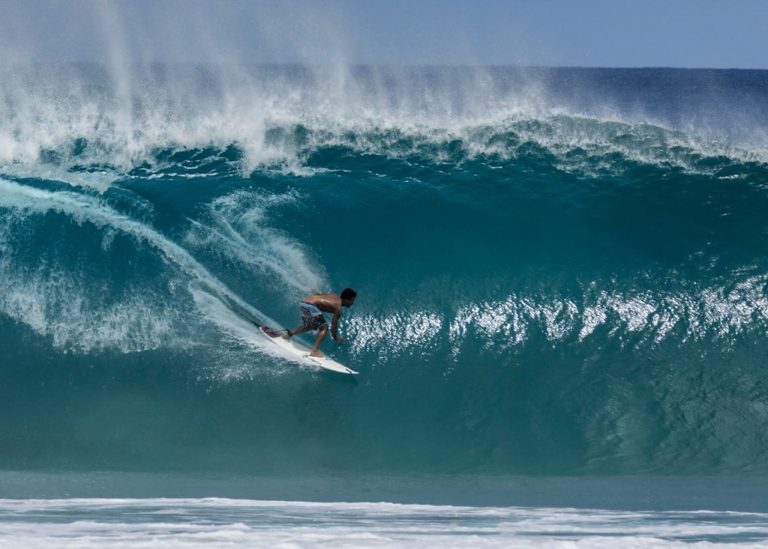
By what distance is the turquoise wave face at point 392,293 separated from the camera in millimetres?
9750

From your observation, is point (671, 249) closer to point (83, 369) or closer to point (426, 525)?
point (426, 525)

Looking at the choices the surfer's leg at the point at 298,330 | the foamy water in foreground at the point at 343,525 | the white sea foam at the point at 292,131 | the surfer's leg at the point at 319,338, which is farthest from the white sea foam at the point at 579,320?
the white sea foam at the point at 292,131

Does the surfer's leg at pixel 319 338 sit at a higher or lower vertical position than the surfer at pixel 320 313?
lower

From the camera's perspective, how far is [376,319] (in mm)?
11344

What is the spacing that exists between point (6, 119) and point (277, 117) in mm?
4733

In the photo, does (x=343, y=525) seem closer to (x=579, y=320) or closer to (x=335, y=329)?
(x=335, y=329)

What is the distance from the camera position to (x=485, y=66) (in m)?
20.3

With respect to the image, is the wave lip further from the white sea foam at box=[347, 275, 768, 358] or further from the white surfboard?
the white surfboard

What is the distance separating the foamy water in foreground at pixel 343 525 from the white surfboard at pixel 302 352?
250 centimetres

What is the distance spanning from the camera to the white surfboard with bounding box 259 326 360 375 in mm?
10461

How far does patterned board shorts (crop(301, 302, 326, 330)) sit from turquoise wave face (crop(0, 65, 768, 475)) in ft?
1.52

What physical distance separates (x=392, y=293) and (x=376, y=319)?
61 cm

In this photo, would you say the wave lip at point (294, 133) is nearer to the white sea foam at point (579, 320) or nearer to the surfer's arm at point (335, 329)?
the white sea foam at point (579, 320)

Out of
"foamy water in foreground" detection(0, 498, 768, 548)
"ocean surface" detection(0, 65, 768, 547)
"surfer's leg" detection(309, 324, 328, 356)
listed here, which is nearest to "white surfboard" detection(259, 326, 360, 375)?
"surfer's leg" detection(309, 324, 328, 356)
